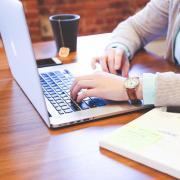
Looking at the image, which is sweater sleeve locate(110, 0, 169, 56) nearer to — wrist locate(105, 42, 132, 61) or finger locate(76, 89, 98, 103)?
wrist locate(105, 42, 132, 61)

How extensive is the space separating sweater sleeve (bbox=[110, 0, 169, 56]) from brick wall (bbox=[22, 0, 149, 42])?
1638mm

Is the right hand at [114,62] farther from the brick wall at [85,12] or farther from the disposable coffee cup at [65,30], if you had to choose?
the brick wall at [85,12]

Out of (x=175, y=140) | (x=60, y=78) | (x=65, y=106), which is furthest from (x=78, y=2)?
(x=175, y=140)

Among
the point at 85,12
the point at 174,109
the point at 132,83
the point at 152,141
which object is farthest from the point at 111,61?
the point at 85,12

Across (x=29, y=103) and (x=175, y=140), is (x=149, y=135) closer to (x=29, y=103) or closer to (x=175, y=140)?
(x=175, y=140)

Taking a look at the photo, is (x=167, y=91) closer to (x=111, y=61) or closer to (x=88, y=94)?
(x=88, y=94)

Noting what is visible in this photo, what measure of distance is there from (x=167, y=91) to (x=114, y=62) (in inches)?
12.2

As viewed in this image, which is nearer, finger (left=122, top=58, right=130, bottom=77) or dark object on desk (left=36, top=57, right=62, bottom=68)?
finger (left=122, top=58, right=130, bottom=77)

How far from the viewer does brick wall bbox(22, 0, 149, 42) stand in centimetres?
294

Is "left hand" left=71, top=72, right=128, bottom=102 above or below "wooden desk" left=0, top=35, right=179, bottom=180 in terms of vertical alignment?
above

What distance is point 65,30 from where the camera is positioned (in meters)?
1.29

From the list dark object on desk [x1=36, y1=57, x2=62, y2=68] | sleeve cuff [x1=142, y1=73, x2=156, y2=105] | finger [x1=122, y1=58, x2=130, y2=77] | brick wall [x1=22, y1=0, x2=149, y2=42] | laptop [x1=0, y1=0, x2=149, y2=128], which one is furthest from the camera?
brick wall [x1=22, y1=0, x2=149, y2=42]

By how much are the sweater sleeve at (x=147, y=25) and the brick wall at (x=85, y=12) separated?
64.5 inches

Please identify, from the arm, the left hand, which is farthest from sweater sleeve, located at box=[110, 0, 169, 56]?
the left hand
